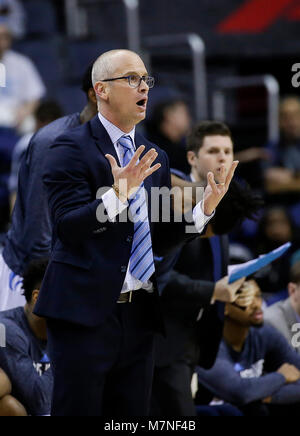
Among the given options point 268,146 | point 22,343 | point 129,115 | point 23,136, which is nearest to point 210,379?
point 22,343

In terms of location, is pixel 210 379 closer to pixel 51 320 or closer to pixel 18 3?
pixel 51 320

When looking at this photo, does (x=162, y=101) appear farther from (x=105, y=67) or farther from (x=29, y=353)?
(x=105, y=67)

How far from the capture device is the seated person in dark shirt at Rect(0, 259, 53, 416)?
12.0 feet

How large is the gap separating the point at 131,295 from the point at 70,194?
41cm

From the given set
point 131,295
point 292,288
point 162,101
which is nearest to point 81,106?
point 162,101

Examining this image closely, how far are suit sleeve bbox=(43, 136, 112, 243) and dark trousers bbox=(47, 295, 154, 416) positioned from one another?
321 millimetres

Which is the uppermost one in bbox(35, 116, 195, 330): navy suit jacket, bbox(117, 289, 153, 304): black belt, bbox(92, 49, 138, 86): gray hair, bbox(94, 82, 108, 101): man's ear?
bbox(92, 49, 138, 86): gray hair

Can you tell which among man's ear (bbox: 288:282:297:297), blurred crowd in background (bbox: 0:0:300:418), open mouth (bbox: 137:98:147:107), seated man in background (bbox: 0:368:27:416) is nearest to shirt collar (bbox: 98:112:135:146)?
open mouth (bbox: 137:98:147:107)

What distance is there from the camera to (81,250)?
9.29ft

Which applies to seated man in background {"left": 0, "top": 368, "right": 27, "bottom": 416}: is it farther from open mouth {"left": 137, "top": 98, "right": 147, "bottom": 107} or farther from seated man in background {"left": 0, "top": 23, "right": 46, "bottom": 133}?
seated man in background {"left": 0, "top": 23, "right": 46, "bottom": 133}

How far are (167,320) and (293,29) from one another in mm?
5568

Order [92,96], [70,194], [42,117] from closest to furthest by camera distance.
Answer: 1. [70,194]
2. [92,96]
3. [42,117]

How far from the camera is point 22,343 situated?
3717mm

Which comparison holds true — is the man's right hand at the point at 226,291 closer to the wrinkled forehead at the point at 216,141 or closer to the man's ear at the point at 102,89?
the wrinkled forehead at the point at 216,141
